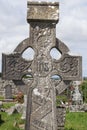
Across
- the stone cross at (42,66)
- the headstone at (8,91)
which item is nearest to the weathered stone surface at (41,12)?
the stone cross at (42,66)

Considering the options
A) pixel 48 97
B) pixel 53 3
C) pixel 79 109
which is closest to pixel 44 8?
pixel 53 3

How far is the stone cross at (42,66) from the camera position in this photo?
27.5ft

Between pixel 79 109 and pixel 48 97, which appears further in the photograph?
pixel 79 109

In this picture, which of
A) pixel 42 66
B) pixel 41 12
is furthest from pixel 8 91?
pixel 41 12

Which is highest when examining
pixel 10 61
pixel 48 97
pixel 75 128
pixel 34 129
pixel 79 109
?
pixel 10 61

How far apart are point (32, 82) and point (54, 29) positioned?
102 centimetres

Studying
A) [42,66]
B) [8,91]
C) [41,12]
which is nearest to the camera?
[41,12]

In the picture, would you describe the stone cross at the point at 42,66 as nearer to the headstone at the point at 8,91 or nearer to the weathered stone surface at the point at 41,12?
the weathered stone surface at the point at 41,12

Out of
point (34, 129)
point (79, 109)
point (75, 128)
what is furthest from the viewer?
point (79, 109)

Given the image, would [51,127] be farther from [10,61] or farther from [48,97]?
[10,61]

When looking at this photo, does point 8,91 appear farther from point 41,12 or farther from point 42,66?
point 41,12

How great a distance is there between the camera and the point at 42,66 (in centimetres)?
853

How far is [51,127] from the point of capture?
839 centimetres

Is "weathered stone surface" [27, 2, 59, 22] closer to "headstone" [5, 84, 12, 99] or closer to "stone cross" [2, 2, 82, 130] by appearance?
"stone cross" [2, 2, 82, 130]
